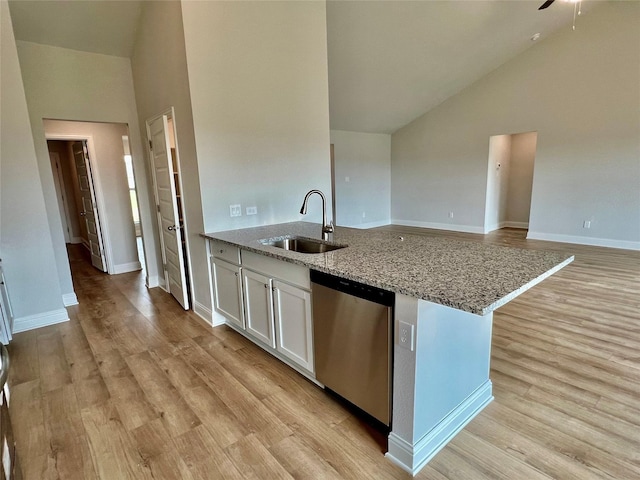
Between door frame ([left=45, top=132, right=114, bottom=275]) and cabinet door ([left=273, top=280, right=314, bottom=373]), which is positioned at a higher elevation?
door frame ([left=45, top=132, right=114, bottom=275])

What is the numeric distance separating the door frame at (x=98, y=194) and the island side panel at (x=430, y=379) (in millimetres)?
4981

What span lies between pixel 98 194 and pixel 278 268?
13.3 ft

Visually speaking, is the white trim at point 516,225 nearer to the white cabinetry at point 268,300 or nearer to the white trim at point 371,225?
the white trim at point 371,225

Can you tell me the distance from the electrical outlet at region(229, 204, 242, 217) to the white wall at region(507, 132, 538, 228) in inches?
283

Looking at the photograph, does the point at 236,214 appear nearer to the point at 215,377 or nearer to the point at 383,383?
the point at 215,377

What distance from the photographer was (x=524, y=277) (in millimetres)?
1521

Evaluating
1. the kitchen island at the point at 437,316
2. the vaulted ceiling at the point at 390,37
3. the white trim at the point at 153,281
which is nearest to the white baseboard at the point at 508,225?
the vaulted ceiling at the point at 390,37

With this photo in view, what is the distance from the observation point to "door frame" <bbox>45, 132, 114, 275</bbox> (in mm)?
4707

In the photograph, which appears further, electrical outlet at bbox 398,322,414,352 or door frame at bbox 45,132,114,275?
door frame at bbox 45,132,114,275

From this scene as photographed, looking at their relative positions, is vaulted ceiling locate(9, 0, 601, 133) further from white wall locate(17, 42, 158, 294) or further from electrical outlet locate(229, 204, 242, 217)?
electrical outlet locate(229, 204, 242, 217)

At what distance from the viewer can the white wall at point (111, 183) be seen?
4715 millimetres

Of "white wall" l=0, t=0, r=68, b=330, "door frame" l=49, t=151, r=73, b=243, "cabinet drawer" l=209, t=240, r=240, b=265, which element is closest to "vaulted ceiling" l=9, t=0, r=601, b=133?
"white wall" l=0, t=0, r=68, b=330

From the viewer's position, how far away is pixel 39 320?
338cm

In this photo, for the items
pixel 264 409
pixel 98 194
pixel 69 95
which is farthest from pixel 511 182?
pixel 69 95
